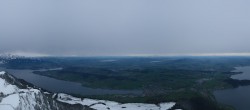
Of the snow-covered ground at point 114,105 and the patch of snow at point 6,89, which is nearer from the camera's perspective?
the patch of snow at point 6,89

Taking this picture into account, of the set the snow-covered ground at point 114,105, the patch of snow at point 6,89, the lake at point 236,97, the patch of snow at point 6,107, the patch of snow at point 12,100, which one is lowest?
the lake at point 236,97

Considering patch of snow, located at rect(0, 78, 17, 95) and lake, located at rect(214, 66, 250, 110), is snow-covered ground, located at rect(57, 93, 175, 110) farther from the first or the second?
lake, located at rect(214, 66, 250, 110)

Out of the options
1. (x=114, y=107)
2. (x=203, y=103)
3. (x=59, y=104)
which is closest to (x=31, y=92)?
(x=59, y=104)

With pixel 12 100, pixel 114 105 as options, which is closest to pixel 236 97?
pixel 114 105

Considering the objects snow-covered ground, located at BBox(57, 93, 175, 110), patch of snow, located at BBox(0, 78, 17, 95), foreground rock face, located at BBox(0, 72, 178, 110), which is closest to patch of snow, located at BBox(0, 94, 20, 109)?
foreground rock face, located at BBox(0, 72, 178, 110)

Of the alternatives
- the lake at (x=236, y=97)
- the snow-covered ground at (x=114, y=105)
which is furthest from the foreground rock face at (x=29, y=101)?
the lake at (x=236, y=97)

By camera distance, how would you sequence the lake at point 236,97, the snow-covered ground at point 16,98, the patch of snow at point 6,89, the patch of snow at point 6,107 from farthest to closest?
1. the lake at point 236,97
2. the patch of snow at point 6,89
3. the snow-covered ground at point 16,98
4. the patch of snow at point 6,107

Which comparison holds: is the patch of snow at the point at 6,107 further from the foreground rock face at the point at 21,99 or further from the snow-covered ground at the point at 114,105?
the snow-covered ground at the point at 114,105

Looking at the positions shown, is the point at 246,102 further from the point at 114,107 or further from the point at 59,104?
the point at 59,104

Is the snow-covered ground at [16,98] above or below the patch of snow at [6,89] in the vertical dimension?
below

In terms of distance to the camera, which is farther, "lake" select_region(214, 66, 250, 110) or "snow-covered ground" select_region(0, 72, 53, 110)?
"lake" select_region(214, 66, 250, 110)

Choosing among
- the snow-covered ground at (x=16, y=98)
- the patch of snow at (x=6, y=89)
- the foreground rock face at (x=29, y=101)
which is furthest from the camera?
the patch of snow at (x=6, y=89)
